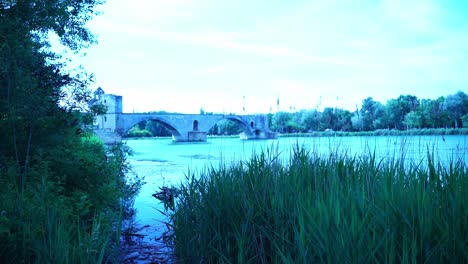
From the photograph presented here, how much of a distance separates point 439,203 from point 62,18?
15.2 feet

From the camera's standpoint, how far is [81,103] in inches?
192

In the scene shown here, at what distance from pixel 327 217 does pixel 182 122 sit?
160ft

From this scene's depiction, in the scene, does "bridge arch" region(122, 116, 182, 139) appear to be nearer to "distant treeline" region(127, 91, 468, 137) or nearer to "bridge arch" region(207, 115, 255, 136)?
"bridge arch" region(207, 115, 255, 136)

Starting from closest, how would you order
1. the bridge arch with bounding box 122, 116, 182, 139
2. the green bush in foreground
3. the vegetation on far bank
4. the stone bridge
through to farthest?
1. the green bush in foreground
2. the vegetation on far bank
3. the stone bridge
4. the bridge arch with bounding box 122, 116, 182, 139

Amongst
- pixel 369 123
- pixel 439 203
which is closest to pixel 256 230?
pixel 439 203

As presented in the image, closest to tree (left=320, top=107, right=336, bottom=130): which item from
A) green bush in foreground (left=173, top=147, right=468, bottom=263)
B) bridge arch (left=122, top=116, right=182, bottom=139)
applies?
green bush in foreground (left=173, top=147, right=468, bottom=263)

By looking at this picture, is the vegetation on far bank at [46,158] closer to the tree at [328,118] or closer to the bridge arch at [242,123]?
the tree at [328,118]

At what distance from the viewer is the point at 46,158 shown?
4023 millimetres

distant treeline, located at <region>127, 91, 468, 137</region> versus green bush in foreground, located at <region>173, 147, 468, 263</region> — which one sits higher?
distant treeline, located at <region>127, 91, 468, 137</region>

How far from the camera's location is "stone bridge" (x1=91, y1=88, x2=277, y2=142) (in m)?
39.9

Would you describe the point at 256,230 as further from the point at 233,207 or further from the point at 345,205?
the point at 345,205

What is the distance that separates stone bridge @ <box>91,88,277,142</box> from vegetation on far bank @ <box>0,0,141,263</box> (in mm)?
28541

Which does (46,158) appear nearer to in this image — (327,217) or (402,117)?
(327,217)

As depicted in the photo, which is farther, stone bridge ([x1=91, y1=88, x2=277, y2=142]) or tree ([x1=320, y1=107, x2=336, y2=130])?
stone bridge ([x1=91, y1=88, x2=277, y2=142])
